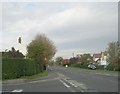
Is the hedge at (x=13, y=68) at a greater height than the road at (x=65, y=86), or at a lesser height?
greater

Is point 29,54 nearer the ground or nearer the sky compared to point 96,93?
nearer the sky

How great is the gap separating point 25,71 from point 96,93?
985 inches

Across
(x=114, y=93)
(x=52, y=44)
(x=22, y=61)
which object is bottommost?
(x=114, y=93)

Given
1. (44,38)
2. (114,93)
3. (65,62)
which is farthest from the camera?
(65,62)

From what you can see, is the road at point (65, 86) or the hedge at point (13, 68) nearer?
the road at point (65, 86)

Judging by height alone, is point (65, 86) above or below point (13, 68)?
below

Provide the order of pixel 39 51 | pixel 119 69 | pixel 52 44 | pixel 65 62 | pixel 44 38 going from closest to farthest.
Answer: pixel 39 51
pixel 119 69
pixel 44 38
pixel 52 44
pixel 65 62

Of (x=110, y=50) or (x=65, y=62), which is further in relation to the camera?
(x=65, y=62)

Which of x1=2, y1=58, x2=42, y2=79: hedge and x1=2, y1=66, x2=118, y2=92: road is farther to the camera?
x1=2, y1=58, x2=42, y2=79: hedge

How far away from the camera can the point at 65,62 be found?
19512cm

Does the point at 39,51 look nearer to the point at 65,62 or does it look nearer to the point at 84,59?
the point at 84,59

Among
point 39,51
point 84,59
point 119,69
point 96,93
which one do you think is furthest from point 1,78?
point 84,59

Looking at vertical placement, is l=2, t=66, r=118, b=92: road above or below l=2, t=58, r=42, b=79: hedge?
below

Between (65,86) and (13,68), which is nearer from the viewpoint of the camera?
(65,86)
